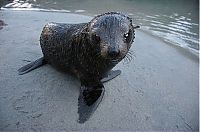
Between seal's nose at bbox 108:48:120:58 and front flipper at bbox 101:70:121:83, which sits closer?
seal's nose at bbox 108:48:120:58

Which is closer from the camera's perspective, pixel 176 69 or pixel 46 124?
pixel 46 124

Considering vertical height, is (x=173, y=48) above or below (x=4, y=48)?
below

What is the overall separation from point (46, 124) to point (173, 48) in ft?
13.1

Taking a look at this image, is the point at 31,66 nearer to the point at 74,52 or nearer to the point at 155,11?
the point at 74,52

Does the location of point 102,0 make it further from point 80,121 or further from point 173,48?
point 80,121

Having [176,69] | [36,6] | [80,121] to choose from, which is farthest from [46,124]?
[36,6]

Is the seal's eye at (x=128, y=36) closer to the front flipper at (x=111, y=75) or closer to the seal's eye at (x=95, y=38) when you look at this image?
the seal's eye at (x=95, y=38)

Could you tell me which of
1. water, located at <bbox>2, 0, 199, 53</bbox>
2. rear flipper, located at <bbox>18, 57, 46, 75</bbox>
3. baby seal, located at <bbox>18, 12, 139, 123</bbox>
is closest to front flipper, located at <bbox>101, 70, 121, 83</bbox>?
baby seal, located at <bbox>18, 12, 139, 123</bbox>

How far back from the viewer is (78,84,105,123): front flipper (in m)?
3.67

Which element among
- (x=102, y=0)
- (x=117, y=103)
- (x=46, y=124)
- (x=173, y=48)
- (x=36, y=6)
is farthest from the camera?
(x=102, y=0)

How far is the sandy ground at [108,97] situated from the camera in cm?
360

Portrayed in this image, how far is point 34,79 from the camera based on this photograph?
4.29m

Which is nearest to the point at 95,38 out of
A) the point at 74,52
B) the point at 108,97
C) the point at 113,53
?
the point at 113,53

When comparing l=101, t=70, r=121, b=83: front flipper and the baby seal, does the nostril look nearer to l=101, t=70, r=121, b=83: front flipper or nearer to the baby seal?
the baby seal
